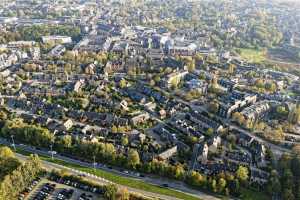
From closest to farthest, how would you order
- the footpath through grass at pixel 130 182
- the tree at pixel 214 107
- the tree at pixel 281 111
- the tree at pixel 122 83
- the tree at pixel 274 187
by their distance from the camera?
the footpath through grass at pixel 130 182 → the tree at pixel 274 187 → the tree at pixel 281 111 → the tree at pixel 214 107 → the tree at pixel 122 83

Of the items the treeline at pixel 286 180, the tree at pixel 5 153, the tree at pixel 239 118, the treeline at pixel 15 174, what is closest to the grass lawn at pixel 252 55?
the tree at pixel 239 118

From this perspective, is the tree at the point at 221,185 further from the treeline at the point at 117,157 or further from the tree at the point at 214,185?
the tree at the point at 214,185

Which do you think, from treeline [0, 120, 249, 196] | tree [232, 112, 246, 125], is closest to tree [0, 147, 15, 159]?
treeline [0, 120, 249, 196]

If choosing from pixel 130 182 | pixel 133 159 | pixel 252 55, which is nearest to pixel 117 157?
pixel 133 159

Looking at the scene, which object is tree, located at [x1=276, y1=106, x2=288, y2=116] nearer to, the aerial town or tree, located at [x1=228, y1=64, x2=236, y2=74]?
the aerial town

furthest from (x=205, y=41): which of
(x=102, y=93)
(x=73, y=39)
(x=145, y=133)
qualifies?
(x=145, y=133)

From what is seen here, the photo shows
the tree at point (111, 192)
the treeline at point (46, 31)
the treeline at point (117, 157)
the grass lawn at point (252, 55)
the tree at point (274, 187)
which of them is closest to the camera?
the tree at point (111, 192)
